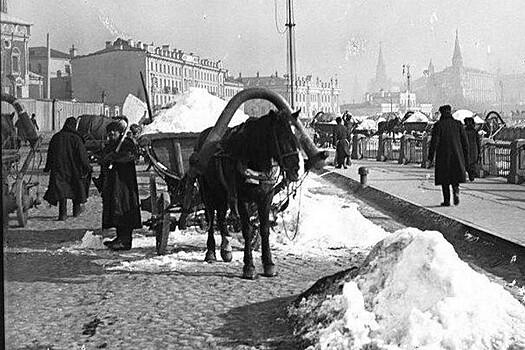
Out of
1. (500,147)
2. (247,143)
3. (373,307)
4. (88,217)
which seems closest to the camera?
(373,307)

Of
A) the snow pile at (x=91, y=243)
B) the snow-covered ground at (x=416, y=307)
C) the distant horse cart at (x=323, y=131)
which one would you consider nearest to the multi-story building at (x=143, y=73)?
the snow pile at (x=91, y=243)

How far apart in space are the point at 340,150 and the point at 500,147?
22.2 feet

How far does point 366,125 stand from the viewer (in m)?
41.6

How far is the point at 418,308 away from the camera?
5.00 metres

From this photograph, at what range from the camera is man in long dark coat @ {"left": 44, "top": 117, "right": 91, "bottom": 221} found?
12680mm

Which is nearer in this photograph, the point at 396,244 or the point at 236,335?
the point at 236,335

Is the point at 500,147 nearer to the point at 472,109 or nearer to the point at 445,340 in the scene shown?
the point at 472,109

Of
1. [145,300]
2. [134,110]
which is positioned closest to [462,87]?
[134,110]

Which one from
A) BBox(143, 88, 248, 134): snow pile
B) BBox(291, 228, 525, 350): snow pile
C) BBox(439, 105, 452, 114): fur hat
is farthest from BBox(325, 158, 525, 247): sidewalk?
BBox(143, 88, 248, 134): snow pile

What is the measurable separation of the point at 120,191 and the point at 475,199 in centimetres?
757

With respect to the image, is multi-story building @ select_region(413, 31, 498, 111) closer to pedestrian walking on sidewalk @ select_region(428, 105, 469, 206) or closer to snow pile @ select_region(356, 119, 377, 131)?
pedestrian walking on sidewalk @ select_region(428, 105, 469, 206)

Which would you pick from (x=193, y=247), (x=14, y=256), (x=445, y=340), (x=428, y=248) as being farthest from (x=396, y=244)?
(x=14, y=256)

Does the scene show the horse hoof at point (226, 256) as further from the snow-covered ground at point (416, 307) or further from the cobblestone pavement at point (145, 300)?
the snow-covered ground at point (416, 307)

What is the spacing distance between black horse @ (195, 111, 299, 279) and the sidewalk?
3200 mm
